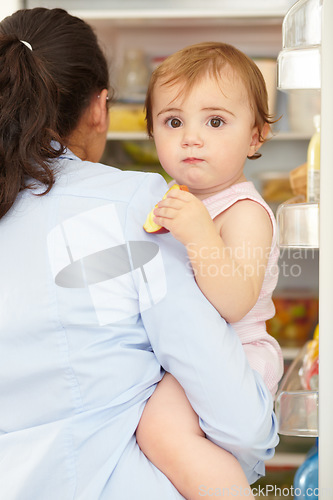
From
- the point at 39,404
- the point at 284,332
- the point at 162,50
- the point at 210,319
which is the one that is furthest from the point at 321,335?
the point at 162,50

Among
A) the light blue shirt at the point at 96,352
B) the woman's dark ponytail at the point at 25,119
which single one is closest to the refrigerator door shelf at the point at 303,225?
the light blue shirt at the point at 96,352

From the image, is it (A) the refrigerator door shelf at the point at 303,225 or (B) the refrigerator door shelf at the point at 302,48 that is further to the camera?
(A) the refrigerator door shelf at the point at 303,225

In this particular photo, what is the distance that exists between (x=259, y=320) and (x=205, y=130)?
344 millimetres

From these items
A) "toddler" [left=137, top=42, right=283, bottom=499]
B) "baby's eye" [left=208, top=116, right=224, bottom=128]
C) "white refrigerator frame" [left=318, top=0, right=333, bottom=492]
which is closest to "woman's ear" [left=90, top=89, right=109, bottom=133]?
"toddler" [left=137, top=42, right=283, bottom=499]

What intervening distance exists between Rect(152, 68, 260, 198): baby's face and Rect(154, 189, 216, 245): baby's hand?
21 centimetres

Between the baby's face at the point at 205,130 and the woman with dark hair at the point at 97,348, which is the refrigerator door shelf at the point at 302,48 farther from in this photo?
the woman with dark hair at the point at 97,348

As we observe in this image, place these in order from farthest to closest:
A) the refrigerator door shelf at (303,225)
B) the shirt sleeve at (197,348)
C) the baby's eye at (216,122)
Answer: the baby's eye at (216,122)
the refrigerator door shelf at (303,225)
the shirt sleeve at (197,348)

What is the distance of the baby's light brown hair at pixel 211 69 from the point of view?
3.32 ft

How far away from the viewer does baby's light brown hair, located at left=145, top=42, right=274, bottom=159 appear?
Result: 1012 millimetres

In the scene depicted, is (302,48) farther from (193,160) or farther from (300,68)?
(193,160)

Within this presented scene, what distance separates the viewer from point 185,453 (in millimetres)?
790

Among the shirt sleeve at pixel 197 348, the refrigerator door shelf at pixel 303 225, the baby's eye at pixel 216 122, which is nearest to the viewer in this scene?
the shirt sleeve at pixel 197 348

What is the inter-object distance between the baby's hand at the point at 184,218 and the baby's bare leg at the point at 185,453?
0.23 meters

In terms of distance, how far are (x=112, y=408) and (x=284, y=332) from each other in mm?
1789
